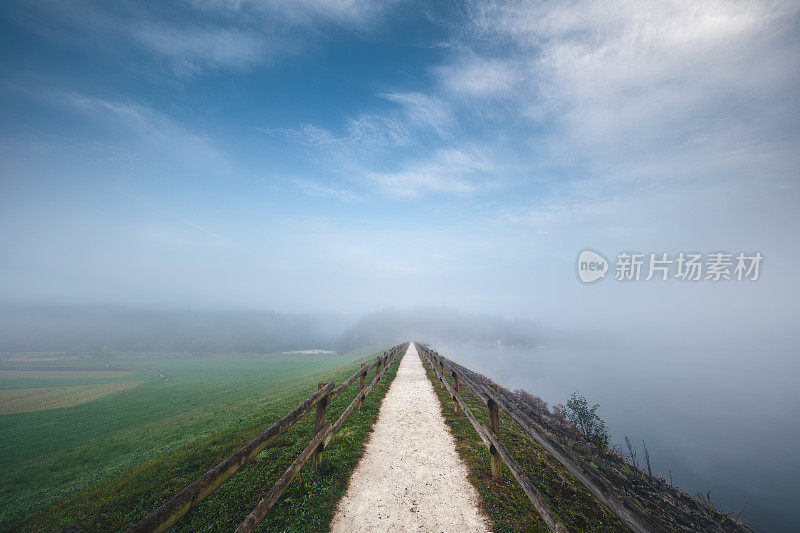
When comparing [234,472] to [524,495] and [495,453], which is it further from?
[524,495]

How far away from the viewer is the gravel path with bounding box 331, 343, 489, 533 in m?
4.82

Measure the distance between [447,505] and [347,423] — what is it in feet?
15.2

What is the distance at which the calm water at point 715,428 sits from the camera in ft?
61.1

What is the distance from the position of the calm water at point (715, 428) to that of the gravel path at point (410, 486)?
21.5 m

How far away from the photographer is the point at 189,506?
9.44 feet

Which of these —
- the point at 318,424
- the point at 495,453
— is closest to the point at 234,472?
the point at 318,424

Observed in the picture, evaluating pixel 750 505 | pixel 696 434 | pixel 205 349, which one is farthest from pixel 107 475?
pixel 205 349

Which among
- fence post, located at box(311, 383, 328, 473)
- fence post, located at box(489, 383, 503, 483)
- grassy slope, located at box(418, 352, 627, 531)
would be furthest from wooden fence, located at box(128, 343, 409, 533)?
fence post, located at box(489, 383, 503, 483)

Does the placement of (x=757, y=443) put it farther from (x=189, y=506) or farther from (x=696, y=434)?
(x=189, y=506)

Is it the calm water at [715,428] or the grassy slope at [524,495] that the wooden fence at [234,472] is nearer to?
the grassy slope at [524,495]

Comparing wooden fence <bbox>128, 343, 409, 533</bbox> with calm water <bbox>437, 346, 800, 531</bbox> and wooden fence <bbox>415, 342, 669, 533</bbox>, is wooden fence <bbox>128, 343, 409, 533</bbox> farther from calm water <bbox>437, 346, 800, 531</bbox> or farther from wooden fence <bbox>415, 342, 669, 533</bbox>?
calm water <bbox>437, 346, 800, 531</bbox>

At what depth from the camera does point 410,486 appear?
19.2ft

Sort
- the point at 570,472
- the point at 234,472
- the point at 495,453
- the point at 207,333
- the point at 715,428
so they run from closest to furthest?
1. the point at 234,472
2. the point at 570,472
3. the point at 495,453
4. the point at 715,428
5. the point at 207,333

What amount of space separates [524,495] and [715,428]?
48.2 metres
